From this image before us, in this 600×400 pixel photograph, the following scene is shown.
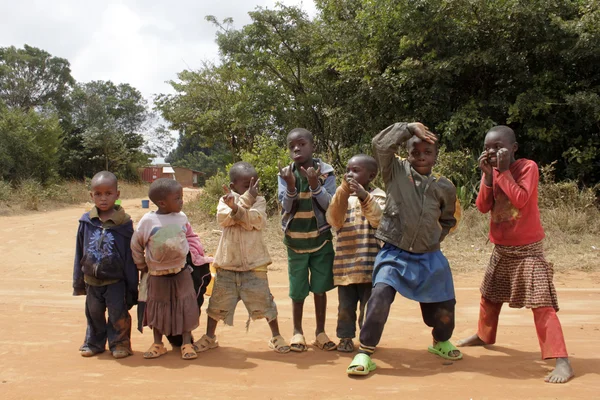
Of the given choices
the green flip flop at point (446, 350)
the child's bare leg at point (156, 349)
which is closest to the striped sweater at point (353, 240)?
the green flip flop at point (446, 350)

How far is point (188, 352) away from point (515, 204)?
2492mm

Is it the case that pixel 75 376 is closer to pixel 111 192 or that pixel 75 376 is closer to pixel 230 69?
pixel 111 192

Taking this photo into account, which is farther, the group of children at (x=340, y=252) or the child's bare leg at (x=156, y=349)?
the child's bare leg at (x=156, y=349)

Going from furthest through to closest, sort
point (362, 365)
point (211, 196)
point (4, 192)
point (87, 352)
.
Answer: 1. point (4, 192)
2. point (211, 196)
3. point (87, 352)
4. point (362, 365)

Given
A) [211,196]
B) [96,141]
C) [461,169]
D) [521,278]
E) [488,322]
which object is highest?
[96,141]

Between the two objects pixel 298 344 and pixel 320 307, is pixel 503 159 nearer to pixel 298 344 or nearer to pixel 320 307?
pixel 320 307

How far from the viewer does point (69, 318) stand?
16.4 ft

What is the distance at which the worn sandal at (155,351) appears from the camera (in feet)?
12.1

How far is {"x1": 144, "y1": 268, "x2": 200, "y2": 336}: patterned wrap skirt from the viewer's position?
12.1 ft

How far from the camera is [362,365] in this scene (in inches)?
125

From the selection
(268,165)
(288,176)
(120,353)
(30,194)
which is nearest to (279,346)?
(120,353)

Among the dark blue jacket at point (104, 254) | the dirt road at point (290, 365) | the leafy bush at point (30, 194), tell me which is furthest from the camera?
the leafy bush at point (30, 194)

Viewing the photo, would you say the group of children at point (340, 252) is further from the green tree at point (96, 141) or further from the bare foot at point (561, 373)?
the green tree at point (96, 141)

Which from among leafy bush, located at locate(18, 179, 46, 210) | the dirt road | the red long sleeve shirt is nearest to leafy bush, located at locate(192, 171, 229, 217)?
the dirt road
